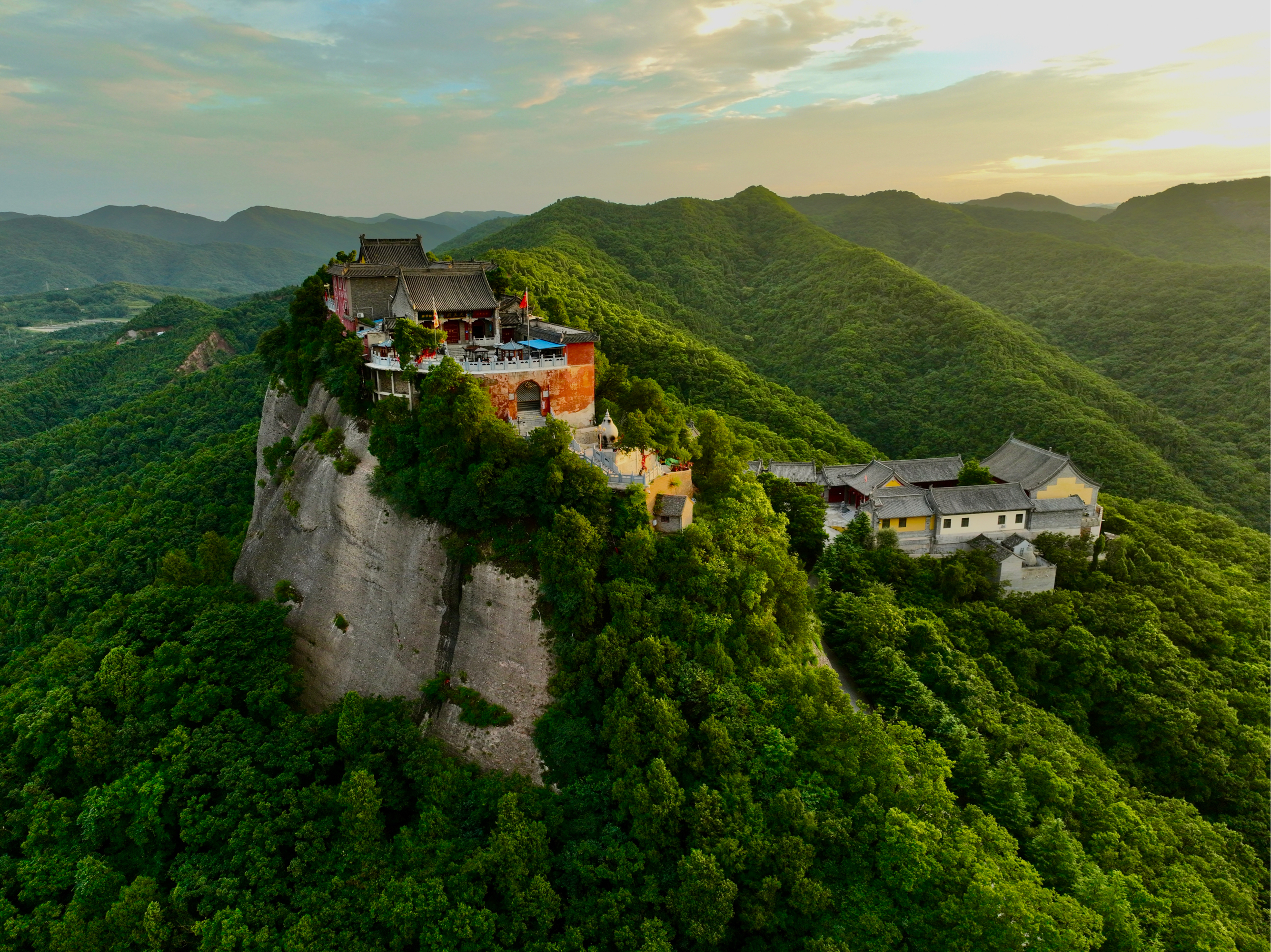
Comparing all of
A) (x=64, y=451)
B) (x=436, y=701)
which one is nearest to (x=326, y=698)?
(x=436, y=701)

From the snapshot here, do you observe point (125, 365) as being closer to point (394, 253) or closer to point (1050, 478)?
point (394, 253)

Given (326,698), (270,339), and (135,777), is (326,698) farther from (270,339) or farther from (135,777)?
(270,339)

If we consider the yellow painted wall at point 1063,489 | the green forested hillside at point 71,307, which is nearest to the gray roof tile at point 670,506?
the yellow painted wall at point 1063,489

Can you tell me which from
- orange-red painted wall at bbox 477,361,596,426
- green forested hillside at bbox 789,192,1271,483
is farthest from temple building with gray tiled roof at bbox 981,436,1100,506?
green forested hillside at bbox 789,192,1271,483

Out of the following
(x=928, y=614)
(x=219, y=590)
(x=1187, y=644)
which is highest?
(x=219, y=590)

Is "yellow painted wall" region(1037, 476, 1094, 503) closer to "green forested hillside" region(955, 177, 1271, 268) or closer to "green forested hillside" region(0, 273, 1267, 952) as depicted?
"green forested hillside" region(0, 273, 1267, 952)

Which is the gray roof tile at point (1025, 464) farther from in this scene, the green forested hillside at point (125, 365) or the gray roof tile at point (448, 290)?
the green forested hillside at point (125, 365)
